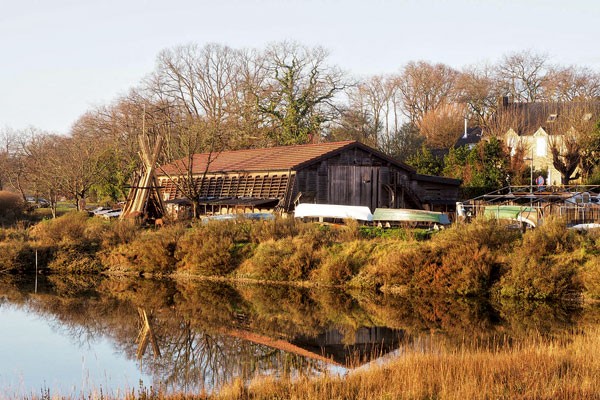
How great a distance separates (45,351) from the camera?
18844 mm

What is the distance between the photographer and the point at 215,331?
20.8 metres

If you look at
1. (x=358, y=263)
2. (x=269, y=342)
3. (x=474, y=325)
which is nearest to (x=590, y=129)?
(x=358, y=263)

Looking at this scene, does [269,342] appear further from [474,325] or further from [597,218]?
[597,218]

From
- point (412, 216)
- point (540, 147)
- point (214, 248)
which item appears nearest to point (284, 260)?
point (214, 248)

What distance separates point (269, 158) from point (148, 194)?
691 cm

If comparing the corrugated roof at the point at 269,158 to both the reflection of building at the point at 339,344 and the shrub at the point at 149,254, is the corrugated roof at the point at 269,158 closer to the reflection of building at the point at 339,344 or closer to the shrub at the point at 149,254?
the shrub at the point at 149,254

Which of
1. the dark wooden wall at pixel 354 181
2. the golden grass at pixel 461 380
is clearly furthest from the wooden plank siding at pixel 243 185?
the golden grass at pixel 461 380

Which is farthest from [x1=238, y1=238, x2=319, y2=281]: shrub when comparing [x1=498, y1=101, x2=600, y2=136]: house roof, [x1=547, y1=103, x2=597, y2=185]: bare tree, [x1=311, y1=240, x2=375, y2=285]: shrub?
[x1=498, y1=101, x2=600, y2=136]: house roof

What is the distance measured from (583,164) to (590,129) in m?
2.34

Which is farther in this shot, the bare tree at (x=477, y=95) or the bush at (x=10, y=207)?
the bare tree at (x=477, y=95)

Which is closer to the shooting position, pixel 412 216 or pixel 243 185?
Answer: pixel 412 216

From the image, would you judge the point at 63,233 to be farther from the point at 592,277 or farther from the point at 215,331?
the point at 592,277

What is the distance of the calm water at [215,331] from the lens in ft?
52.0

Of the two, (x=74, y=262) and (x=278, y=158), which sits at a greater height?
(x=278, y=158)
